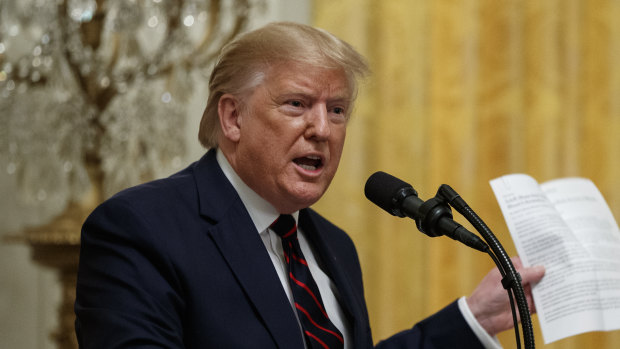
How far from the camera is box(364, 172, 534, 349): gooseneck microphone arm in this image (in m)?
1.08

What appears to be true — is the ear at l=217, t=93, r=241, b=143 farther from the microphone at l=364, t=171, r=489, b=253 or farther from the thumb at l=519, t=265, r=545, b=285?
the thumb at l=519, t=265, r=545, b=285

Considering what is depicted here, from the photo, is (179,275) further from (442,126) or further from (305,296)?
(442,126)

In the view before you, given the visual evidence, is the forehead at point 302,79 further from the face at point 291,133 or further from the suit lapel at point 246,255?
the suit lapel at point 246,255

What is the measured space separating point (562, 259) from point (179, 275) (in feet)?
2.71

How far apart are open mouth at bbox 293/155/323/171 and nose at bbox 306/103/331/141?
53mm

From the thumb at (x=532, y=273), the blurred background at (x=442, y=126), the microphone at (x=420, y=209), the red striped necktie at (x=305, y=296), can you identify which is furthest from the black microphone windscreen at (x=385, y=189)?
the blurred background at (x=442, y=126)

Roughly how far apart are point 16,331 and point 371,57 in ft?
5.51

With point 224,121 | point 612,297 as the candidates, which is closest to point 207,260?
point 224,121

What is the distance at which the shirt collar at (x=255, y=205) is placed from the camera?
1.50 meters

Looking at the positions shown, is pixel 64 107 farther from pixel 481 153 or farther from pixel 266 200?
pixel 481 153

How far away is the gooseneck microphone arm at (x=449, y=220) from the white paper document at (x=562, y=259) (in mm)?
382

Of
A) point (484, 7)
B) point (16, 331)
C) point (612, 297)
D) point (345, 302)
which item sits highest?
point (484, 7)

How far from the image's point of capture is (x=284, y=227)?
1.53m

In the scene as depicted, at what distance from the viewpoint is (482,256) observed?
2730 mm
